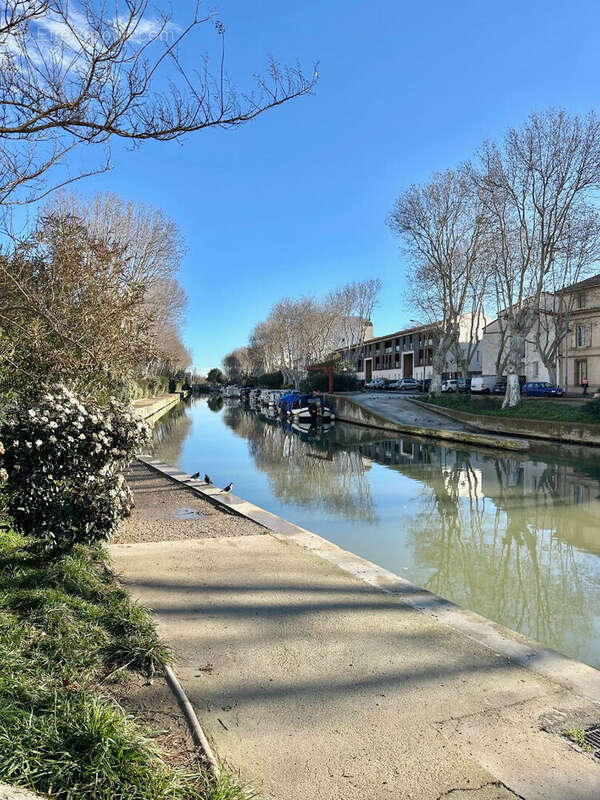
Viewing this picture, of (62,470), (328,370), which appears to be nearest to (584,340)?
(328,370)

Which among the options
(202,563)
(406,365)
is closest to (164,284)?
(202,563)

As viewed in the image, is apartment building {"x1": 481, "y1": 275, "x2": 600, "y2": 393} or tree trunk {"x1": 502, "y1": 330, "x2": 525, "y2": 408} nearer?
tree trunk {"x1": 502, "y1": 330, "x2": 525, "y2": 408}

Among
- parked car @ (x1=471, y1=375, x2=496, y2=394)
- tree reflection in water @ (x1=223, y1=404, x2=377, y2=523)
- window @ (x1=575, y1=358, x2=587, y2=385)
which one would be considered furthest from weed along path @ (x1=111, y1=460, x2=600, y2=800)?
window @ (x1=575, y1=358, x2=587, y2=385)

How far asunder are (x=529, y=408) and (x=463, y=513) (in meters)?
18.3

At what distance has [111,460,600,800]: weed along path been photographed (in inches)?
117

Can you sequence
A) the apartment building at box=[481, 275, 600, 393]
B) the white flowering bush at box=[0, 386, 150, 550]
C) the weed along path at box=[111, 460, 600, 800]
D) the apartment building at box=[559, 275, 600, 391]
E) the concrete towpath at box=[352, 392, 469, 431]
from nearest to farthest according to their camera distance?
the weed along path at box=[111, 460, 600, 800]
the white flowering bush at box=[0, 386, 150, 550]
the concrete towpath at box=[352, 392, 469, 431]
the apartment building at box=[481, 275, 600, 393]
the apartment building at box=[559, 275, 600, 391]

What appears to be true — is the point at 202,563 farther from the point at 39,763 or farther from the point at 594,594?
the point at 594,594

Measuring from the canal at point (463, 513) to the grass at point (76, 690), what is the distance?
14.2 feet

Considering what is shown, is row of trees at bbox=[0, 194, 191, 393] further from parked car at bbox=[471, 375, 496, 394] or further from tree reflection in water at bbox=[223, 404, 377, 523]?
parked car at bbox=[471, 375, 496, 394]

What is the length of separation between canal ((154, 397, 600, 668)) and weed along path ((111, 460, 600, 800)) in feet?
6.54

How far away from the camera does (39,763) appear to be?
2607 millimetres

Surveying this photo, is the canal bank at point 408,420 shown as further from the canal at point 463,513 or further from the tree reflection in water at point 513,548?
the tree reflection in water at point 513,548

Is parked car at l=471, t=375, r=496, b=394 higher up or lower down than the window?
lower down

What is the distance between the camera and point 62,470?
533 cm
